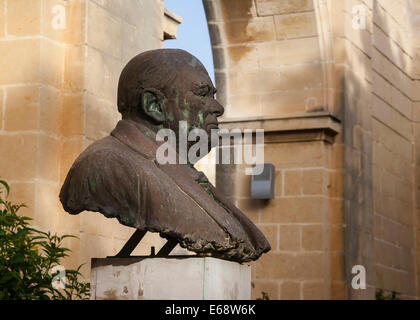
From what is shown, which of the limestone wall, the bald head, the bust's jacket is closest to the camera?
the bust's jacket

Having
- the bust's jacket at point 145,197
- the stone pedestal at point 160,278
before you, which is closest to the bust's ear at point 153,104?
the bust's jacket at point 145,197

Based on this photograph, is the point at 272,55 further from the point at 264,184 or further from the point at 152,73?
the point at 152,73

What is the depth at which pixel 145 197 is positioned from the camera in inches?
135

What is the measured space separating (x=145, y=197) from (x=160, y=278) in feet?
1.08

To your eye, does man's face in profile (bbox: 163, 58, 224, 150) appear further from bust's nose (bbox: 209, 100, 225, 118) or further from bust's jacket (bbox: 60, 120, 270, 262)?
bust's jacket (bbox: 60, 120, 270, 262)

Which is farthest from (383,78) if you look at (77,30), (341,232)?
(77,30)

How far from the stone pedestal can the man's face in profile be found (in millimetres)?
538

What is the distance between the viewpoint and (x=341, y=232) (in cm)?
821

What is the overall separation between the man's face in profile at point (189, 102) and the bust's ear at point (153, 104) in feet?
0.08

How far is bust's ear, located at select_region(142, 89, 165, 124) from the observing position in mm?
3615

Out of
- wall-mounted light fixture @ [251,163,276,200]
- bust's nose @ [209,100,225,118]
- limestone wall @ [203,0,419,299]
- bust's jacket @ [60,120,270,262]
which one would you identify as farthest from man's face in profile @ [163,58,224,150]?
wall-mounted light fixture @ [251,163,276,200]

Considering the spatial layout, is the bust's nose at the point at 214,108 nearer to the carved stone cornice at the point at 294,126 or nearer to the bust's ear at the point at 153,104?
the bust's ear at the point at 153,104

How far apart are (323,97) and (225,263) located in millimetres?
5016
